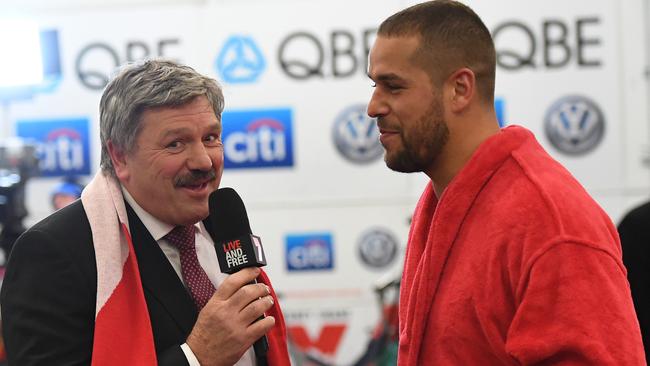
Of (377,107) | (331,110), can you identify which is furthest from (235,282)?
(331,110)

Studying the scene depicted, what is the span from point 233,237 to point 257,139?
8.61 feet

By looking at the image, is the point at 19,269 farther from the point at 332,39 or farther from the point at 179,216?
the point at 332,39

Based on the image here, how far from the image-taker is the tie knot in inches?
75.3

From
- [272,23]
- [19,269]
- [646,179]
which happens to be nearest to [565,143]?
[646,179]

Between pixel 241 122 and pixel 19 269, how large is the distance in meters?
2.66

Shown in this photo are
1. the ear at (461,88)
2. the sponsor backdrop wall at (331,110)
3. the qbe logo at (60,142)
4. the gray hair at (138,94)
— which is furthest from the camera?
the qbe logo at (60,142)

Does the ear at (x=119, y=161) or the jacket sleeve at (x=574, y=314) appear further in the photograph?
the ear at (x=119, y=161)

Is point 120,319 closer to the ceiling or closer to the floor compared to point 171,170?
closer to the floor

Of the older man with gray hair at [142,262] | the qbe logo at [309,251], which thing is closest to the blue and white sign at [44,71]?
the qbe logo at [309,251]

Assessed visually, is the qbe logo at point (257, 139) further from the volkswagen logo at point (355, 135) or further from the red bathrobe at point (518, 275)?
the red bathrobe at point (518, 275)

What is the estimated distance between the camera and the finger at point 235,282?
5.53 feet

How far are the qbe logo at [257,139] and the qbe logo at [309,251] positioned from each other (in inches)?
15.6

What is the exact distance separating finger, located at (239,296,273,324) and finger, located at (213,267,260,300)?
0.04 metres

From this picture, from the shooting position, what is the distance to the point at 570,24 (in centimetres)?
423
